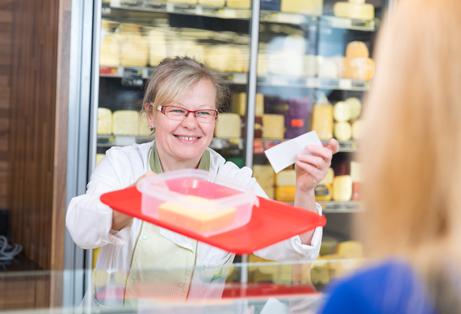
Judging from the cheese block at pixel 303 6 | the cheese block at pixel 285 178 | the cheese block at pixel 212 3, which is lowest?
the cheese block at pixel 285 178

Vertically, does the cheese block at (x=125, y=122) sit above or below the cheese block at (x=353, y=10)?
below

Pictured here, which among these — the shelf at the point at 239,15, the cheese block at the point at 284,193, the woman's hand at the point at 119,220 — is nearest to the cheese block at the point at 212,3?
the shelf at the point at 239,15

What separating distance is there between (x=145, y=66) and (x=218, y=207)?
2494 mm

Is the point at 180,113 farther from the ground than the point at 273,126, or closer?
farther from the ground

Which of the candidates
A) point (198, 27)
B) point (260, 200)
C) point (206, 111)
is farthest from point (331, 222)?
point (260, 200)

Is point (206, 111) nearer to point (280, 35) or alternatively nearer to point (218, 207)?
point (218, 207)

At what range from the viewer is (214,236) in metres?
1.42

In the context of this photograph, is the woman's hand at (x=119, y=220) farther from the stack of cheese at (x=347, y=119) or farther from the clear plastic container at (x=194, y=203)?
the stack of cheese at (x=347, y=119)

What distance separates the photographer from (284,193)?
4.21 meters

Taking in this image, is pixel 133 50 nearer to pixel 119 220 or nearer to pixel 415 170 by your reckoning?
pixel 119 220

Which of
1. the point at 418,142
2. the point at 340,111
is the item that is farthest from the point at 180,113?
the point at 340,111

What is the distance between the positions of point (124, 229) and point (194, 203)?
646 millimetres

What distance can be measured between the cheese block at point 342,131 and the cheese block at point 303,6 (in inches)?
25.4

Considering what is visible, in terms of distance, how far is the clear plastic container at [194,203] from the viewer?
1414 millimetres
